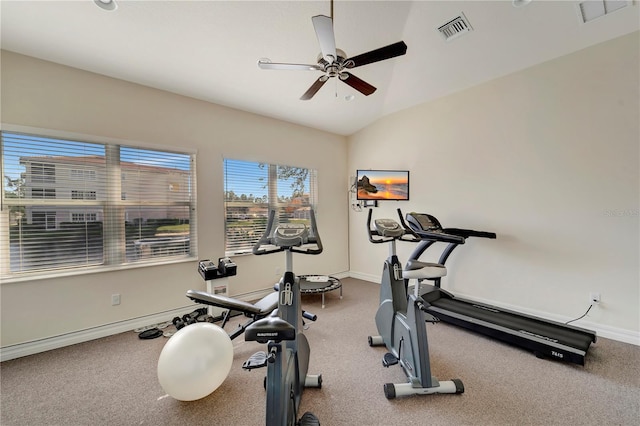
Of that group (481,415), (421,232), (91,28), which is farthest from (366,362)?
(91,28)

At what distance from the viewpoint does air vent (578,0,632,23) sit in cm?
232

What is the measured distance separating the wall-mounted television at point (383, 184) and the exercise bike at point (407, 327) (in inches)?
73.3

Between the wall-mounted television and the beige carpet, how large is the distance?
2255 millimetres

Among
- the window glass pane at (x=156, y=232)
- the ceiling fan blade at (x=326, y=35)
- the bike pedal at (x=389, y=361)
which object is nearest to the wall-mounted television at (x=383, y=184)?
the ceiling fan blade at (x=326, y=35)

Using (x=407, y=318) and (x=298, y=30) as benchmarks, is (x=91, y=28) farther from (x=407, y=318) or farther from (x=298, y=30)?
(x=407, y=318)

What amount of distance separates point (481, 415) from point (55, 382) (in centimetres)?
328

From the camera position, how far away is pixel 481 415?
170 cm

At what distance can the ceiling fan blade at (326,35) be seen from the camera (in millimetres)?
1683

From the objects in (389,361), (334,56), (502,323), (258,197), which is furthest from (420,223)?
(258,197)

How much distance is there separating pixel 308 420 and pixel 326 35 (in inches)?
101

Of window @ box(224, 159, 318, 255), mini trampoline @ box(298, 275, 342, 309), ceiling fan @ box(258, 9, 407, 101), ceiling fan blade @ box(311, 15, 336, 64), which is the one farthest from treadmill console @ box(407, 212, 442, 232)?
window @ box(224, 159, 318, 255)

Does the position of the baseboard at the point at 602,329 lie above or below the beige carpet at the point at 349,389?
above

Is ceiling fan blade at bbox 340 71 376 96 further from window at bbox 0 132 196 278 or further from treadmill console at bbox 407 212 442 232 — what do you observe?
window at bbox 0 132 196 278

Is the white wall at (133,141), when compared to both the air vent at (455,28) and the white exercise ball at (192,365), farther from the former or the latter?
the air vent at (455,28)
